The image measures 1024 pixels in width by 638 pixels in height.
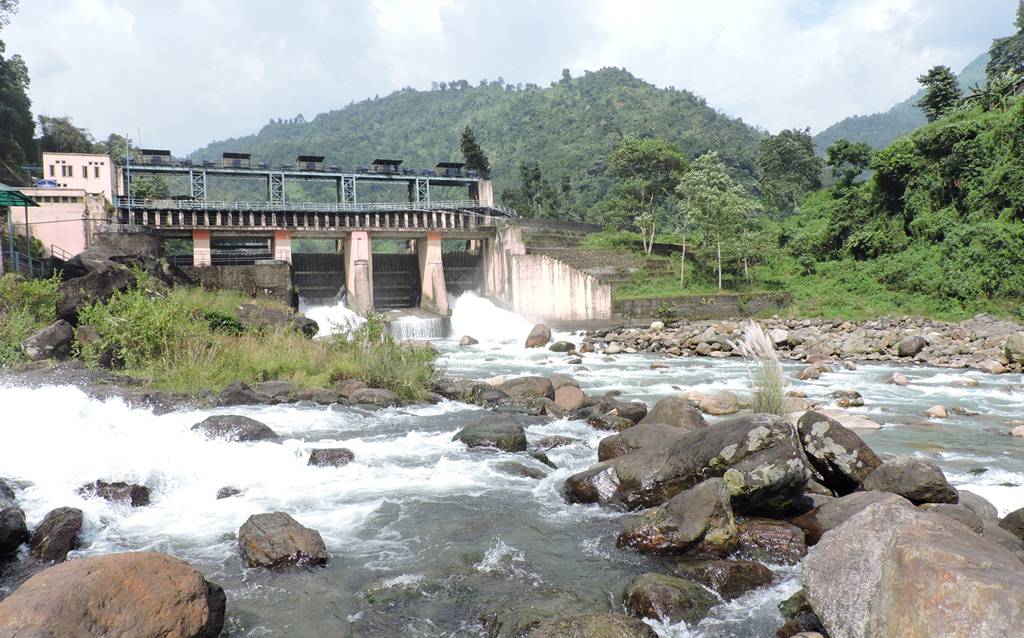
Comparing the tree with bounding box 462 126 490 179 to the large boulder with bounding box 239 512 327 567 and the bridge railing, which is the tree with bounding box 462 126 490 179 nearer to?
the bridge railing

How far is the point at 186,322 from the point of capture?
1602 centimetres

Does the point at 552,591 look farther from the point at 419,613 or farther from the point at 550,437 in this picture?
the point at 550,437

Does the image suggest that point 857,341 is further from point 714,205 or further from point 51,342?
point 51,342

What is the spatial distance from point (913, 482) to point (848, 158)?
42.0 metres

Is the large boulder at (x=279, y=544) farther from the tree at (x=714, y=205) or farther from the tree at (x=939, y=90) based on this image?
the tree at (x=939, y=90)

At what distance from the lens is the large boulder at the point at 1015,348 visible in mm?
19141

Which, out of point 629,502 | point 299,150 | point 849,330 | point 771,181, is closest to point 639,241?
point 849,330

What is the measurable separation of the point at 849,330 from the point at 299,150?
337ft

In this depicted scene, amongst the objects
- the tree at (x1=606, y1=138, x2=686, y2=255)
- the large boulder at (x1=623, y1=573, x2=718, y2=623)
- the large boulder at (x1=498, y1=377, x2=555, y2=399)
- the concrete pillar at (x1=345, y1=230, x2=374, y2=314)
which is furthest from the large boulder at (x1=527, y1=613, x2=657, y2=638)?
the tree at (x1=606, y1=138, x2=686, y2=255)

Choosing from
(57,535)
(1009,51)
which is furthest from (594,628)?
(1009,51)

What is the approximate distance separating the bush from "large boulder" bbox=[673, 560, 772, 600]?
14600 millimetres

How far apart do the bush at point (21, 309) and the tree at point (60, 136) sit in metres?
35.1

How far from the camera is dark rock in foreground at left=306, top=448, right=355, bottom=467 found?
910cm

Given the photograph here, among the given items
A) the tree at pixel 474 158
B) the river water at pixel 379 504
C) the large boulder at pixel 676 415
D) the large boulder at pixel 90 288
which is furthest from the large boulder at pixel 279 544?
the tree at pixel 474 158
